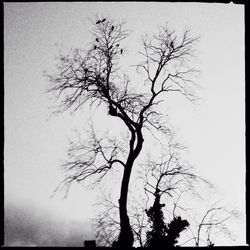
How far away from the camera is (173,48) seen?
563 inches

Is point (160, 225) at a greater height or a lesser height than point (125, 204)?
lesser

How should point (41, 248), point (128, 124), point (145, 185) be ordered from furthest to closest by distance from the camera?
point (145, 185) → point (128, 124) → point (41, 248)

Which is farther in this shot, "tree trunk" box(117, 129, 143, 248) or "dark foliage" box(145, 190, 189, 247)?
"dark foliage" box(145, 190, 189, 247)

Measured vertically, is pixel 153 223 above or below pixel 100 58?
below

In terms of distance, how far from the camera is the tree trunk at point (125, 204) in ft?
39.0

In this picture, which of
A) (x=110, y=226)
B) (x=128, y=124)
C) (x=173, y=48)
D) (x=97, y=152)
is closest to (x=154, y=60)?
(x=173, y=48)

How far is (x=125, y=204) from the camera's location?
1242cm

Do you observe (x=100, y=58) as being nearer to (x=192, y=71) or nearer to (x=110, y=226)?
(x=192, y=71)

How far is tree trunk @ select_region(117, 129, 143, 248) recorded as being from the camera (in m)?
11.9

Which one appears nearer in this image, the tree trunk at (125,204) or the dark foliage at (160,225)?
the tree trunk at (125,204)

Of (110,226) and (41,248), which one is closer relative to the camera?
(41,248)

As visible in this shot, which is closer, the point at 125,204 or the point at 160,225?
the point at 125,204
